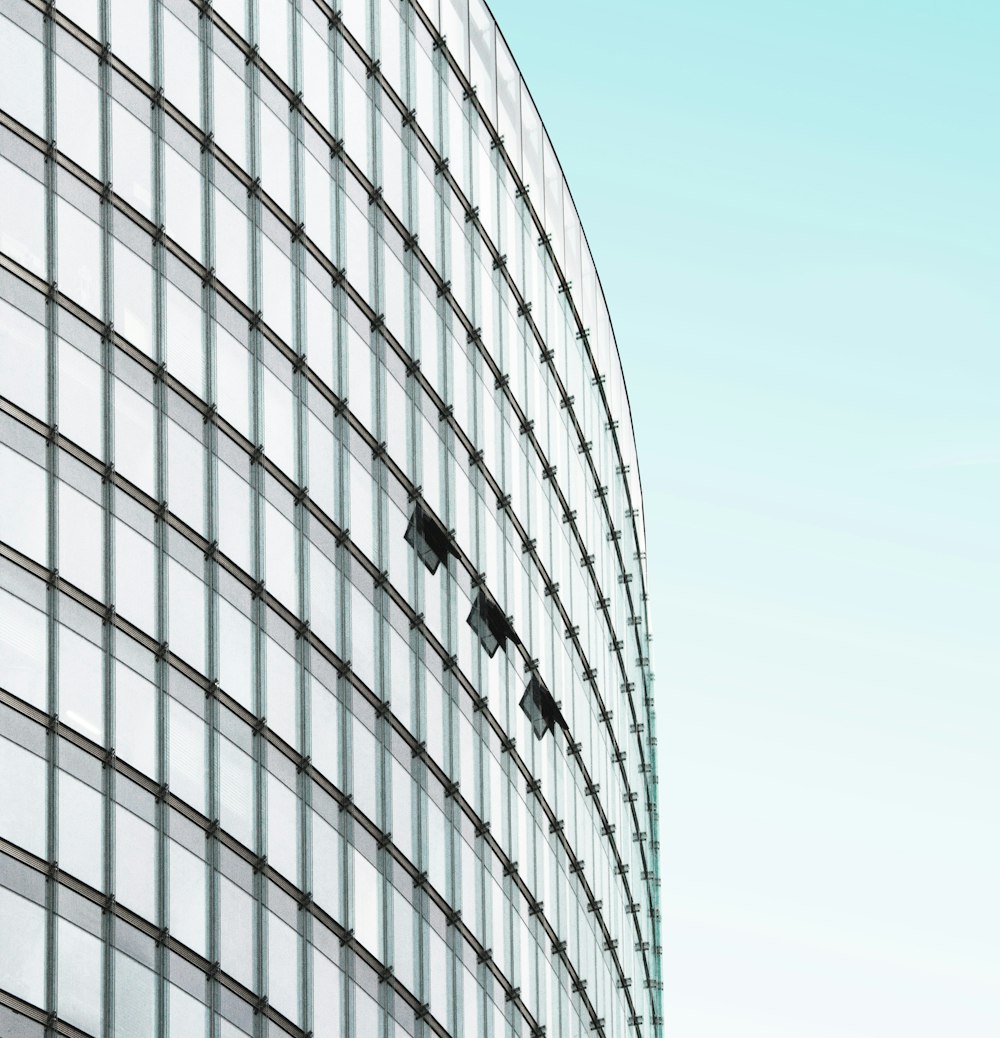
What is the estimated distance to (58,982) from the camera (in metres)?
31.6

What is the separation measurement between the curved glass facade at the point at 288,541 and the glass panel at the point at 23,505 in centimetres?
8

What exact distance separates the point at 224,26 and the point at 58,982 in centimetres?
1827

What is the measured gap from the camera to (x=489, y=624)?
157 feet

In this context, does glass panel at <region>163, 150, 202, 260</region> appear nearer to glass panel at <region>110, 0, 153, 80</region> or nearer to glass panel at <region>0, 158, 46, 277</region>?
glass panel at <region>110, 0, 153, 80</region>

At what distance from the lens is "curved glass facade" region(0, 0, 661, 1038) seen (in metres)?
33.5

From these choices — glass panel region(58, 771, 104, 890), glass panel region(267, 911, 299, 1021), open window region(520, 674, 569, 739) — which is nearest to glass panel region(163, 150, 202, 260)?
glass panel region(58, 771, 104, 890)

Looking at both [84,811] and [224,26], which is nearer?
[84,811]

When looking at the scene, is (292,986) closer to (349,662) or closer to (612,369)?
(349,662)

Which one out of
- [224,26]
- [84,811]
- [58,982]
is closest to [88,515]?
[84,811]

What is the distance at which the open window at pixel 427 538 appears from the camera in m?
44.6

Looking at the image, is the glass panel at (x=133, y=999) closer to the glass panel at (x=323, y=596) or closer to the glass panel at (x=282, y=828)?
the glass panel at (x=282, y=828)

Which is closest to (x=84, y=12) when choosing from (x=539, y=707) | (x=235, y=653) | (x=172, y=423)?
(x=172, y=423)

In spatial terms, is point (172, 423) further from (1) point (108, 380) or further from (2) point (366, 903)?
(2) point (366, 903)

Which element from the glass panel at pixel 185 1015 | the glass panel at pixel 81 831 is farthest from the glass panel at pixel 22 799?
the glass panel at pixel 185 1015
